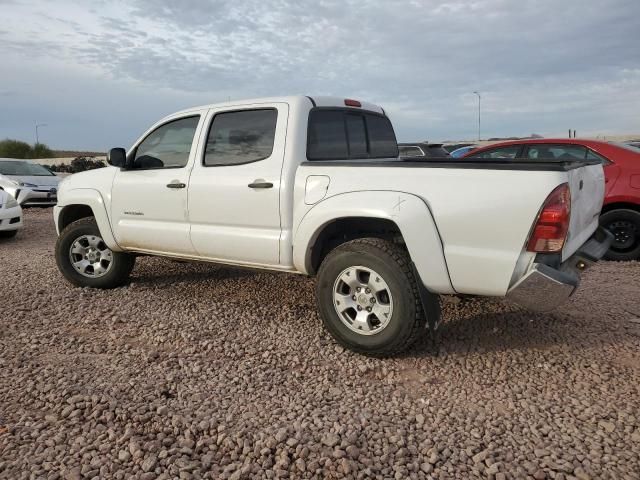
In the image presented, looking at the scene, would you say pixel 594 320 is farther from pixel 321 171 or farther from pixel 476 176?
pixel 321 171

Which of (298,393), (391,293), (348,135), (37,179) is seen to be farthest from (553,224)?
(37,179)

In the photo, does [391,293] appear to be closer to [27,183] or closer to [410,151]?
[410,151]

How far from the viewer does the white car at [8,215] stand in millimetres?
9242

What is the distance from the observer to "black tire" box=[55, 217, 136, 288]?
18.6 ft

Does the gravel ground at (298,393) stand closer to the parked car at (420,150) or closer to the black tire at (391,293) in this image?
the black tire at (391,293)

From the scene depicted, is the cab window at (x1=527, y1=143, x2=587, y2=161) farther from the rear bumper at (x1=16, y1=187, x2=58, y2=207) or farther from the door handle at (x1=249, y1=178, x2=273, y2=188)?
the rear bumper at (x1=16, y1=187, x2=58, y2=207)

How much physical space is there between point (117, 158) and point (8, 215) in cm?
533

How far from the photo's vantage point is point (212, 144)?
4770 mm

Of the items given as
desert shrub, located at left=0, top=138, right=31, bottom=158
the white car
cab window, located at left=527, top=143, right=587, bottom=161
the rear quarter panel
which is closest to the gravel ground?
the rear quarter panel

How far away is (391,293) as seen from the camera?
3.65 meters

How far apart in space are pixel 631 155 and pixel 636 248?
120 centimetres

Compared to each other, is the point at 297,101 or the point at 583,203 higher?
the point at 297,101

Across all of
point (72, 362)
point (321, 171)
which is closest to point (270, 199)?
point (321, 171)

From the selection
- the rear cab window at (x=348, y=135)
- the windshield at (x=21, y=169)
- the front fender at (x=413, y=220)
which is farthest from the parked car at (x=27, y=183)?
the front fender at (x=413, y=220)
